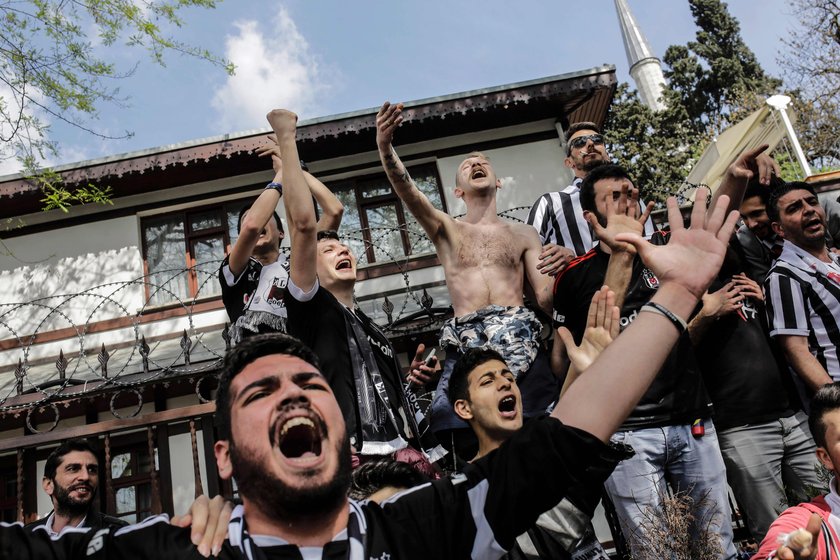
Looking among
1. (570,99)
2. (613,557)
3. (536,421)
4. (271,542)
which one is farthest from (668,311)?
(570,99)

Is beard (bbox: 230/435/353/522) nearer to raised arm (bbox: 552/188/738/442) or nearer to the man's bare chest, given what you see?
raised arm (bbox: 552/188/738/442)

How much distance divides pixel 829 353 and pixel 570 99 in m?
8.56

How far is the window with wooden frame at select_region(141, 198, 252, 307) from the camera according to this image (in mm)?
12117

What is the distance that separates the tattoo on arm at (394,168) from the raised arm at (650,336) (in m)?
2.24

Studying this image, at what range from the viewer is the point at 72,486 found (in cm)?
504

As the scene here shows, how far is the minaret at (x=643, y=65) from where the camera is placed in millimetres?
52906

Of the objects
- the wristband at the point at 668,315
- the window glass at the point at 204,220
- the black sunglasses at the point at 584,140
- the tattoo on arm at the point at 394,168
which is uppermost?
the window glass at the point at 204,220

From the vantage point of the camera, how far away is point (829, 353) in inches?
154

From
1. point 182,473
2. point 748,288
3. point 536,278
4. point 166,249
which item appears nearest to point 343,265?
point 536,278

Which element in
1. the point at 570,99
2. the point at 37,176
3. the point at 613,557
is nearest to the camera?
the point at 613,557

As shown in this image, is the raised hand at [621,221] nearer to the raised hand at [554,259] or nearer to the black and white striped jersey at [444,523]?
the raised hand at [554,259]

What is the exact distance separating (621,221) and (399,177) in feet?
Result: 5.28

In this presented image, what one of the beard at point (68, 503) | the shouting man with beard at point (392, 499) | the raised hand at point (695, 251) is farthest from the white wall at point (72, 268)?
the raised hand at point (695, 251)

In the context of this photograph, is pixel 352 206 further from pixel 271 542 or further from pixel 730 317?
pixel 271 542
